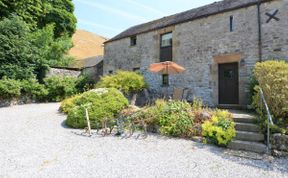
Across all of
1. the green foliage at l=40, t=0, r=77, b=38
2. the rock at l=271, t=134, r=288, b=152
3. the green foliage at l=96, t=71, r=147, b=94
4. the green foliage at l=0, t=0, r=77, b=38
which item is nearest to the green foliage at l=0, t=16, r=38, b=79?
the green foliage at l=0, t=0, r=77, b=38

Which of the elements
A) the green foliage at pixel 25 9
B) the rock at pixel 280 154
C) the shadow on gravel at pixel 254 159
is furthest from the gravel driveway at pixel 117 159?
the green foliage at pixel 25 9

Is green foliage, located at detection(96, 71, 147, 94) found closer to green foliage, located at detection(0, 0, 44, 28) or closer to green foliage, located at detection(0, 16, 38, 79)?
green foliage, located at detection(0, 16, 38, 79)

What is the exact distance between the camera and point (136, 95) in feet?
48.1

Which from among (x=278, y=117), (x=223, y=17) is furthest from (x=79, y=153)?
(x=223, y=17)

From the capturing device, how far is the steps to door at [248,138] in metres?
6.17

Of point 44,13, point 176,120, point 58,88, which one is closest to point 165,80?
point 58,88

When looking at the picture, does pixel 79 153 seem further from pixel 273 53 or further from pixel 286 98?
pixel 273 53

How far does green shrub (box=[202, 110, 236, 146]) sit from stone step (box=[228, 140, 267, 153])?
164mm

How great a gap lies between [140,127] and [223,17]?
7.85 meters

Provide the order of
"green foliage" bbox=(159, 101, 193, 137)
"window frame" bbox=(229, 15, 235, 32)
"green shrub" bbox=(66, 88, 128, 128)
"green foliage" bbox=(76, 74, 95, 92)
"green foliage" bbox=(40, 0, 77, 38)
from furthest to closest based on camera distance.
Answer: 1. "green foliage" bbox=(40, 0, 77, 38)
2. "green foliage" bbox=(76, 74, 95, 92)
3. "window frame" bbox=(229, 15, 235, 32)
4. "green shrub" bbox=(66, 88, 128, 128)
5. "green foliage" bbox=(159, 101, 193, 137)

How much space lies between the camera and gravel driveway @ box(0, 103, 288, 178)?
4856 millimetres

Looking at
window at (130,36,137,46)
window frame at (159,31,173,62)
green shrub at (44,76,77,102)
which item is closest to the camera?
window frame at (159,31,173,62)

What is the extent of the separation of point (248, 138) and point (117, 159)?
359 cm

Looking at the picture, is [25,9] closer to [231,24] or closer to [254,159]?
[231,24]
